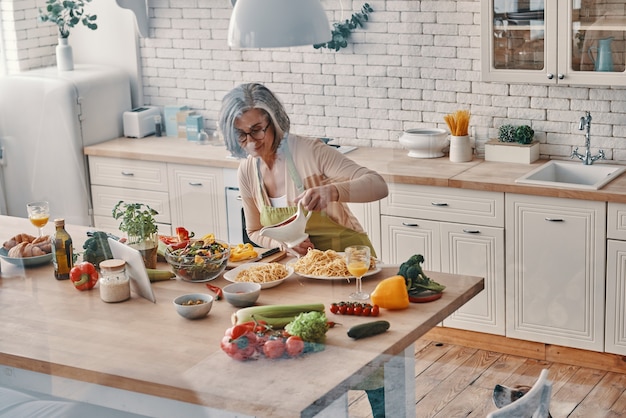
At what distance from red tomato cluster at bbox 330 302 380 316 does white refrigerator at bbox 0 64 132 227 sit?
367 mm

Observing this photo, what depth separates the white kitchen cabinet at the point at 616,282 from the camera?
1.73 meters

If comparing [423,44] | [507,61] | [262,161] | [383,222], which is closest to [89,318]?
[262,161]

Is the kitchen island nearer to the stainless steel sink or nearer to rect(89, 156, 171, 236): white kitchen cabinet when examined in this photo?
rect(89, 156, 171, 236): white kitchen cabinet

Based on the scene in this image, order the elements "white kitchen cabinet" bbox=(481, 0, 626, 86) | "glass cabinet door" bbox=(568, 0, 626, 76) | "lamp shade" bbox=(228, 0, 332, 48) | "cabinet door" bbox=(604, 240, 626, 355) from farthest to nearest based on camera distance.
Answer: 1. "glass cabinet door" bbox=(568, 0, 626, 76)
2. "white kitchen cabinet" bbox=(481, 0, 626, 86)
3. "cabinet door" bbox=(604, 240, 626, 355)
4. "lamp shade" bbox=(228, 0, 332, 48)

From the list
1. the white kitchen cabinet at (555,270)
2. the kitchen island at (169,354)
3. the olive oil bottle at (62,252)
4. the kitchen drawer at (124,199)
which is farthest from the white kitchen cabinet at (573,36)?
the olive oil bottle at (62,252)

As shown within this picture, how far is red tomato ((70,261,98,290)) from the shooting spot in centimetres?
132

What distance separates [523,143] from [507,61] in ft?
0.58

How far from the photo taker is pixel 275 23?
1135mm

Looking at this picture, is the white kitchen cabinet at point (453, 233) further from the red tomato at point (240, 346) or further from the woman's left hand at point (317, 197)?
the red tomato at point (240, 346)

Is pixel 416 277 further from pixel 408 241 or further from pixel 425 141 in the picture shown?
pixel 425 141

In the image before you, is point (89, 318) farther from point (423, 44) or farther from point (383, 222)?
point (423, 44)

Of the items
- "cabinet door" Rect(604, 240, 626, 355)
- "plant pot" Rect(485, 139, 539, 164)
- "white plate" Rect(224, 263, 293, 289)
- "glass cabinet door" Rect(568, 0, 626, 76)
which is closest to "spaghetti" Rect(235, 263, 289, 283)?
"white plate" Rect(224, 263, 293, 289)

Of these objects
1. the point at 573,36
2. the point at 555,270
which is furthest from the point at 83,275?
the point at 573,36

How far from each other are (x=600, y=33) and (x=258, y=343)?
1.45 metres
